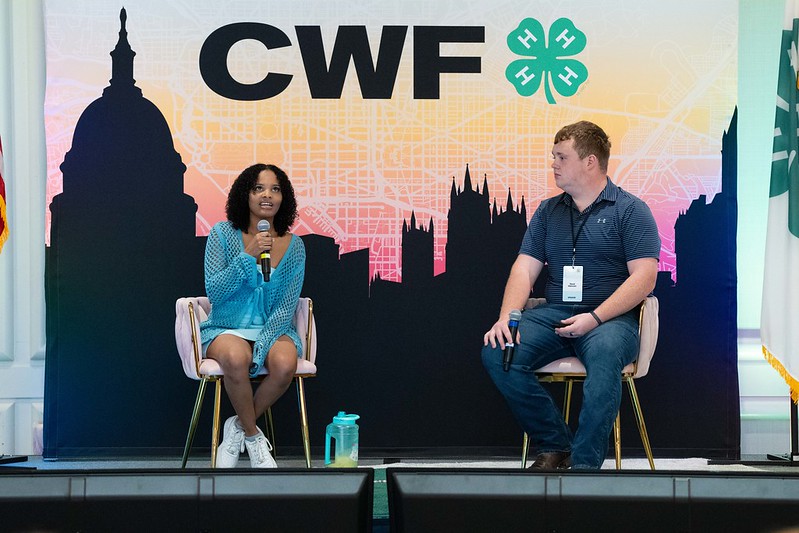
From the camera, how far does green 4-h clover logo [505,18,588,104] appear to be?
4207mm

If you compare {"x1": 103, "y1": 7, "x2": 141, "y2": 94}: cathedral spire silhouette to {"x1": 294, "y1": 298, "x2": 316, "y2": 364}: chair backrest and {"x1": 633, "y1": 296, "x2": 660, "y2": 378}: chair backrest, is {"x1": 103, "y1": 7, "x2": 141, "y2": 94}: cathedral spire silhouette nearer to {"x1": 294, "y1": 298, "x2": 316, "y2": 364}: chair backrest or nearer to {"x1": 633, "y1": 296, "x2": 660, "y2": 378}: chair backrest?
{"x1": 294, "y1": 298, "x2": 316, "y2": 364}: chair backrest

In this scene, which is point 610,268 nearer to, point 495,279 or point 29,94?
point 495,279

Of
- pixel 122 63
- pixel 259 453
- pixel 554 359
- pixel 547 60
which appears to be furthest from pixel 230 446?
pixel 547 60

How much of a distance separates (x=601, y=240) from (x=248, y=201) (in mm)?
1492

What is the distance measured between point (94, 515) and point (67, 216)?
258 cm

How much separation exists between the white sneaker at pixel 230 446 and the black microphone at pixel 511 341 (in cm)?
107

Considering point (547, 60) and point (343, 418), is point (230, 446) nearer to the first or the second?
point (343, 418)

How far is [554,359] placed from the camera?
3.37m

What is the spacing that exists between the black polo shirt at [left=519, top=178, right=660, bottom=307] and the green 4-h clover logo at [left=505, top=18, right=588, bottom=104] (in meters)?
0.87

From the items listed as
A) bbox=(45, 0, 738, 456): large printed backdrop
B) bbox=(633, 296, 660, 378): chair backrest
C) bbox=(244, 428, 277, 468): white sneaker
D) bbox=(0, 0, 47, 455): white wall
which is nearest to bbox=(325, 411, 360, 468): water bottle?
bbox=(45, 0, 738, 456): large printed backdrop

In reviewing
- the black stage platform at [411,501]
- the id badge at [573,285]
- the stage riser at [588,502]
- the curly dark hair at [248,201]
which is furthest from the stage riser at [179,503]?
the curly dark hair at [248,201]

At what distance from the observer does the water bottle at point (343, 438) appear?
3.78 metres

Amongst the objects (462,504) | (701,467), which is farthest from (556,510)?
(701,467)

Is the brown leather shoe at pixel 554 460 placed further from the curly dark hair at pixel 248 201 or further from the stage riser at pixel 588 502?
the curly dark hair at pixel 248 201
